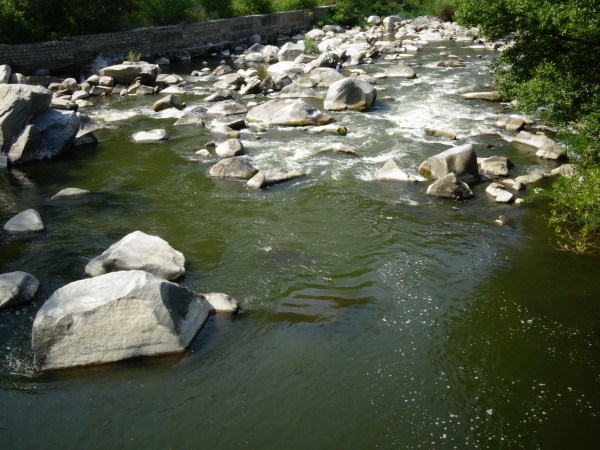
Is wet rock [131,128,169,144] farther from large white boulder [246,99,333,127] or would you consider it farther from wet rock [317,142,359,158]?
wet rock [317,142,359,158]

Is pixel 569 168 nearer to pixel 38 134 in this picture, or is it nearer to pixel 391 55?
pixel 38 134

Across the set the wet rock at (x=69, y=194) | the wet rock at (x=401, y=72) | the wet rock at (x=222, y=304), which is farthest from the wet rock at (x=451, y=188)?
the wet rock at (x=401, y=72)

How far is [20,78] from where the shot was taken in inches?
809

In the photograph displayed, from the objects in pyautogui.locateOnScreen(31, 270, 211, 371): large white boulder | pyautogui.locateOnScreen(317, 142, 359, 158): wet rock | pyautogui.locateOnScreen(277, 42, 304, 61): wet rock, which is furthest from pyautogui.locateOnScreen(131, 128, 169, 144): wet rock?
pyautogui.locateOnScreen(277, 42, 304, 61): wet rock

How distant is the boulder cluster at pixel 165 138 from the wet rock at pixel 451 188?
2 cm

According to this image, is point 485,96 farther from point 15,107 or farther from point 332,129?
point 15,107

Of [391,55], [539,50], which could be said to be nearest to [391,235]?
[539,50]

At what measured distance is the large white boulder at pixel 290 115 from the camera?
1659 cm

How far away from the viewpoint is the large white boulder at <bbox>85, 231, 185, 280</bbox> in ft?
26.8

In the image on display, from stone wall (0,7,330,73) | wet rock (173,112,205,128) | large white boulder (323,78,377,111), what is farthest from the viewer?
stone wall (0,7,330,73)

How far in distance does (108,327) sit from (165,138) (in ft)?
34.1

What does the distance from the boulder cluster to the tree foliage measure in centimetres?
192

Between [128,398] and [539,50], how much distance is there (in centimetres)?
966

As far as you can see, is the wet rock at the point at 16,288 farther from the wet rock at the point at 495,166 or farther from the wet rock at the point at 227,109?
the wet rock at the point at 227,109
